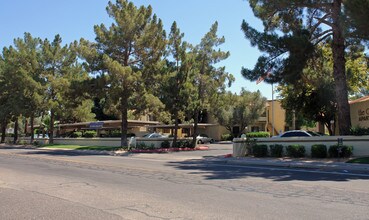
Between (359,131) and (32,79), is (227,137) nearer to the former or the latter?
(32,79)

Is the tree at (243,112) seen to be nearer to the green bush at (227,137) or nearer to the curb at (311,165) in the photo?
the green bush at (227,137)

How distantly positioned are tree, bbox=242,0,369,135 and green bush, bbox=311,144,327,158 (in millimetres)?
2641

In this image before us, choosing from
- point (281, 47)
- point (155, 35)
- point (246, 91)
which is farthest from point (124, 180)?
point (246, 91)

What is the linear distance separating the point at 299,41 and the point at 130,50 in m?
18.5

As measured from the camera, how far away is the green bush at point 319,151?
2220cm

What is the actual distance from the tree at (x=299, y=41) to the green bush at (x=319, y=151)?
2.64 meters

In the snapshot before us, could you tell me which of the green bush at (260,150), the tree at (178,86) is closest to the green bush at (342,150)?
the green bush at (260,150)

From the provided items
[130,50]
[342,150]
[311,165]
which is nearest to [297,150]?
[342,150]

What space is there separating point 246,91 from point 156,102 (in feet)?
95.8

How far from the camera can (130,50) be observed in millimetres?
37375

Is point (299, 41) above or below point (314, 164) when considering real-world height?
above

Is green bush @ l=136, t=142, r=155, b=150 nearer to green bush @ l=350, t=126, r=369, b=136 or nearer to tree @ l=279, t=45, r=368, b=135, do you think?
tree @ l=279, t=45, r=368, b=135

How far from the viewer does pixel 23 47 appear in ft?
174

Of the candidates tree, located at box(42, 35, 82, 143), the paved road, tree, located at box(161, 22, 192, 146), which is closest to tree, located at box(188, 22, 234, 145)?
tree, located at box(161, 22, 192, 146)
